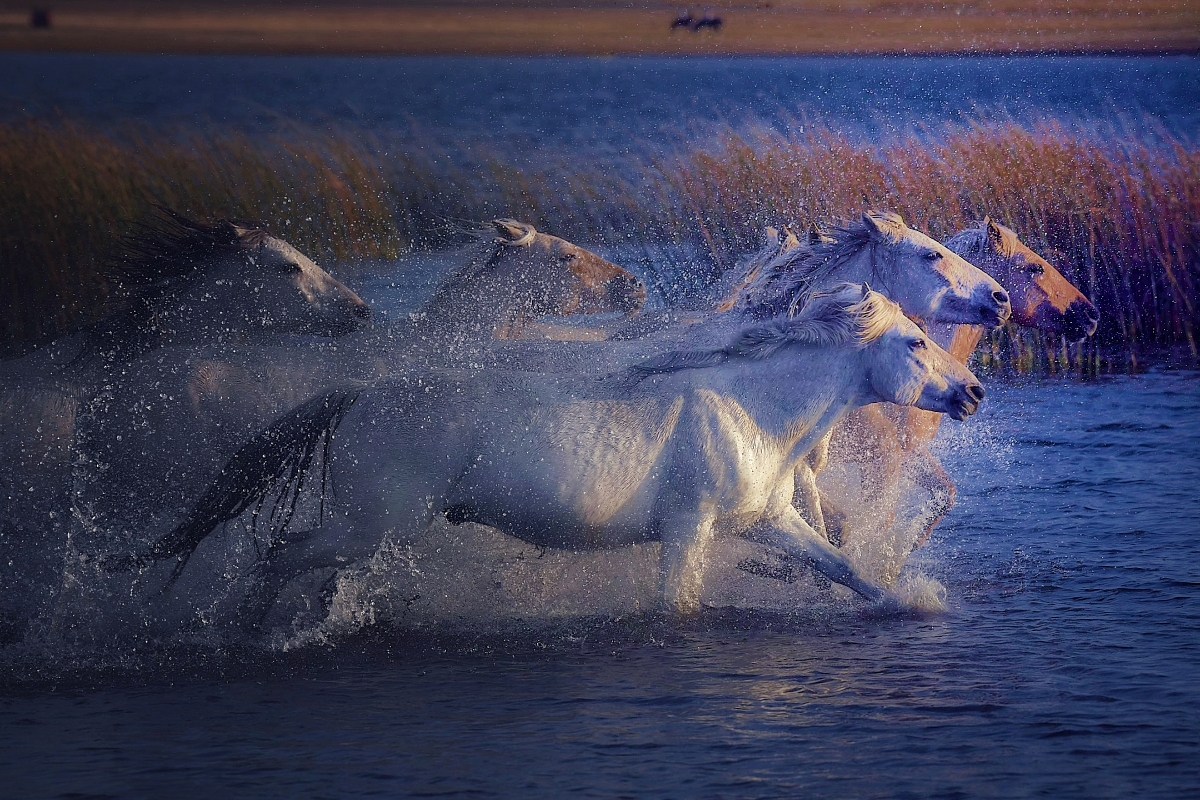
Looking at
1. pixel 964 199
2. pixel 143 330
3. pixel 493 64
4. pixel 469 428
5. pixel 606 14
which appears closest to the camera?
pixel 469 428

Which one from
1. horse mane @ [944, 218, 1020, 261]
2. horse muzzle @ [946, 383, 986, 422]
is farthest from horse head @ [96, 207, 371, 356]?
horse mane @ [944, 218, 1020, 261]

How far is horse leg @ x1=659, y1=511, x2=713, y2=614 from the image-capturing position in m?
5.16

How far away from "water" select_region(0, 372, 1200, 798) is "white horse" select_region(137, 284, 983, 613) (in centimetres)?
33

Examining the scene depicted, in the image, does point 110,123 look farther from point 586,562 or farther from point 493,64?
point 493,64

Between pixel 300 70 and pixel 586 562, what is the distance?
160 feet

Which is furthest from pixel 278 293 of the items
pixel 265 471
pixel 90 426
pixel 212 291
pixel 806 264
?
pixel 806 264

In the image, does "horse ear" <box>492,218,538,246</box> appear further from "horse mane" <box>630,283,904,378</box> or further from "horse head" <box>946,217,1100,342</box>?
"horse head" <box>946,217,1100,342</box>

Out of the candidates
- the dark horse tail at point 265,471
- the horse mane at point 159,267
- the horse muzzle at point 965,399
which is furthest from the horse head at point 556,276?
the horse muzzle at point 965,399

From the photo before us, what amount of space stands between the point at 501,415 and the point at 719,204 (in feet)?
25.0

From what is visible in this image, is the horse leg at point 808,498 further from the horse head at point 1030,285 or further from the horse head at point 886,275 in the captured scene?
the horse head at point 1030,285

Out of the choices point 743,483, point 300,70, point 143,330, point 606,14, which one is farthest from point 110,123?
point 300,70

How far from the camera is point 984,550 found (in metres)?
6.59

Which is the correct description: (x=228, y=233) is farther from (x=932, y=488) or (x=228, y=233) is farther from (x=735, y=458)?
(x=932, y=488)

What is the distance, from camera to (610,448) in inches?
204
